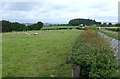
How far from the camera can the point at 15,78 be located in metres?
2.78

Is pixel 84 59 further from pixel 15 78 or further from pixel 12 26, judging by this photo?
pixel 12 26

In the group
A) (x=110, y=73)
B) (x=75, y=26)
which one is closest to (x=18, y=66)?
(x=110, y=73)

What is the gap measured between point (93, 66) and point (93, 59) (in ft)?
0.73

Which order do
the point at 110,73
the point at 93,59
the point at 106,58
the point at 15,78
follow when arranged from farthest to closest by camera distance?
the point at 15,78 < the point at 106,58 < the point at 93,59 < the point at 110,73

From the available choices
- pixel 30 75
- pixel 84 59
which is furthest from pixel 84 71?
pixel 30 75

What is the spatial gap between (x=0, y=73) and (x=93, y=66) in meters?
2.42

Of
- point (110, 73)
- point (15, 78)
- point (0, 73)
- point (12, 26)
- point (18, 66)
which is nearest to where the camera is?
point (110, 73)

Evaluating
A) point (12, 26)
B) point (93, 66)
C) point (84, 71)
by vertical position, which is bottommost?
point (84, 71)

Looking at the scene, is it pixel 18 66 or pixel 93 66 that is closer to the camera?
pixel 93 66

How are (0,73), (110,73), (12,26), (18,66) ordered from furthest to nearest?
1. (12,26)
2. (18,66)
3. (0,73)
4. (110,73)

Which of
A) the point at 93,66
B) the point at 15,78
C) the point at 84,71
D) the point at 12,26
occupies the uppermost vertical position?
the point at 12,26

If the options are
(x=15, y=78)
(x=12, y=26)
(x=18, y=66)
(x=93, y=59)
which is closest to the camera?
(x=93, y=59)

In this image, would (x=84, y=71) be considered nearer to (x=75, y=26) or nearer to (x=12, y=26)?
(x=12, y=26)

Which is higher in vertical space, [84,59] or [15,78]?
[84,59]
